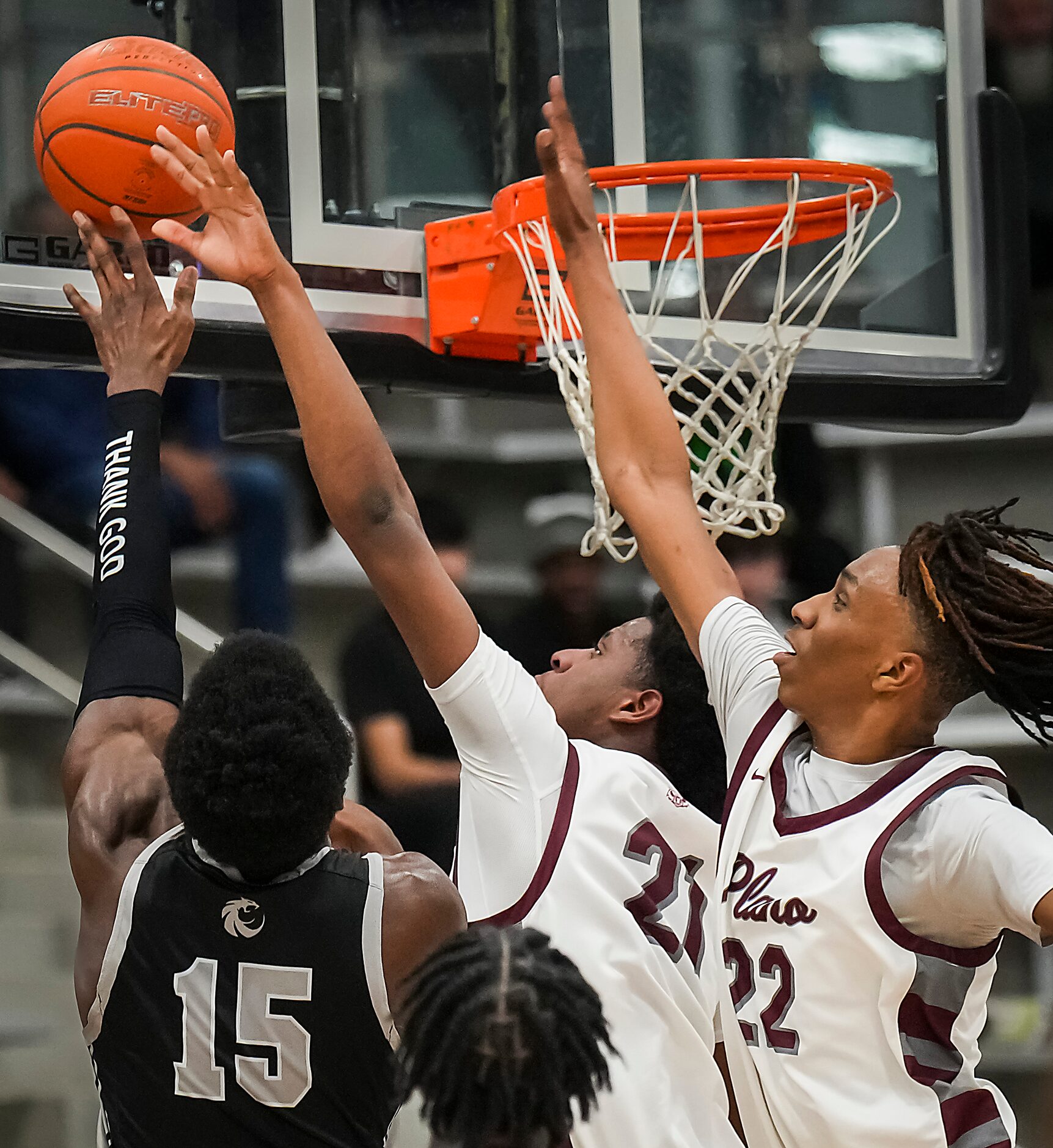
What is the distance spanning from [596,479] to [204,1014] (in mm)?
1660

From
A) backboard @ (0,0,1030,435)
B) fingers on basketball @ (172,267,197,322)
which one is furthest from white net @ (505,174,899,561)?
fingers on basketball @ (172,267,197,322)

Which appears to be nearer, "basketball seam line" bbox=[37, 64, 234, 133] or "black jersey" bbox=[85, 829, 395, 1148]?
"black jersey" bbox=[85, 829, 395, 1148]

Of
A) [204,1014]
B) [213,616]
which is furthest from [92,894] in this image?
[213,616]

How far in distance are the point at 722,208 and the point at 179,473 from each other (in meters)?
1.63

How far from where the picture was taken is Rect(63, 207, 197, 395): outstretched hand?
2.44 meters

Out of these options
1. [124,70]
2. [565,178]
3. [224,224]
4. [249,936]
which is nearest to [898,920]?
[249,936]

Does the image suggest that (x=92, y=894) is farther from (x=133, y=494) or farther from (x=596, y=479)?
(x=596, y=479)

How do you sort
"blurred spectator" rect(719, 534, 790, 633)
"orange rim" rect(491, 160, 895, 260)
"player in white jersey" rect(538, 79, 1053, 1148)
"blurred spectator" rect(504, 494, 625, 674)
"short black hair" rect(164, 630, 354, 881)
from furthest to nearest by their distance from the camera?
"blurred spectator" rect(719, 534, 790, 633) → "blurred spectator" rect(504, 494, 625, 674) → "orange rim" rect(491, 160, 895, 260) → "player in white jersey" rect(538, 79, 1053, 1148) → "short black hair" rect(164, 630, 354, 881)

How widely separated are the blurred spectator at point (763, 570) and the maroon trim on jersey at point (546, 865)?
2.36 metres

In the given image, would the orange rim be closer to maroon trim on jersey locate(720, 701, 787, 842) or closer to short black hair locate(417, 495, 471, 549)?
short black hair locate(417, 495, 471, 549)

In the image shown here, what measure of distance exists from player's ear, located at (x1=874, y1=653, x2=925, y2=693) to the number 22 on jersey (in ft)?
2.86

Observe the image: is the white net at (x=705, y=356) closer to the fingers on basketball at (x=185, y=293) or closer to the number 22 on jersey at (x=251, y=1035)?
the fingers on basketball at (x=185, y=293)

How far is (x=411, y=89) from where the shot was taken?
3.62 metres

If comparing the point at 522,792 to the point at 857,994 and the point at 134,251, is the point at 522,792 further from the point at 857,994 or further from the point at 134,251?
the point at 134,251
